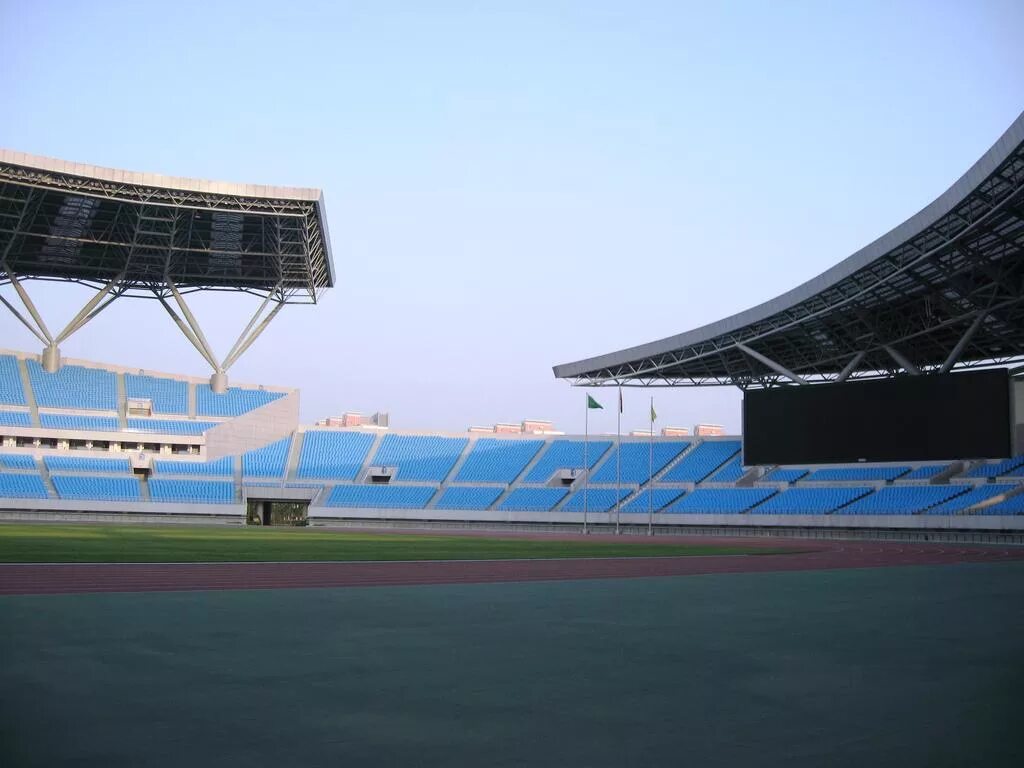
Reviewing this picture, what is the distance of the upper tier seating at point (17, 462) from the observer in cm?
5922

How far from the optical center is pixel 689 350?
55.2 m

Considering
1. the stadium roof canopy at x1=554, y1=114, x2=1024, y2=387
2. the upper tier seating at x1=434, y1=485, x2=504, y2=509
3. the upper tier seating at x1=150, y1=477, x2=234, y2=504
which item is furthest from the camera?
the upper tier seating at x1=434, y1=485, x2=504, y2=509

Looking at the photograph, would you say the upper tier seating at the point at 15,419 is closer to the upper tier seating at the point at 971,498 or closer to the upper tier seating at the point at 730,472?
the upper tier seating at the point at 730,472

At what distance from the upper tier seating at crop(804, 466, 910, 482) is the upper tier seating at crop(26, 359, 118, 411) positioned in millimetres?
46227

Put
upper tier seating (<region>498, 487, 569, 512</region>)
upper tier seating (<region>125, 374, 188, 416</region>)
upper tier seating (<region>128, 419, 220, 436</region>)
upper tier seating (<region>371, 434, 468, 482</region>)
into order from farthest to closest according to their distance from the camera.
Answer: upper tier seating (<region>371, 434, 468, 482</region>) → upper tier seating (<region>125, 374, 188, 416</region>) → upper tier seating (<region>128, 419, 220, 436</region>) → upper tier seating (<region>498, 487, 569, 512</region>)

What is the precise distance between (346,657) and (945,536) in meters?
44.5

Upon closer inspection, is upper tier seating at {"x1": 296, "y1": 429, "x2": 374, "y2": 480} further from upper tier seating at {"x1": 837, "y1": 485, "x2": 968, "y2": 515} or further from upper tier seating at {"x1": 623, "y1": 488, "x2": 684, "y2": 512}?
upper tier seating at {"x1": 837, "y1": 485, "x2": 968, "y2": 515}

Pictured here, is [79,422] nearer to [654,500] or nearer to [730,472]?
[654,500]

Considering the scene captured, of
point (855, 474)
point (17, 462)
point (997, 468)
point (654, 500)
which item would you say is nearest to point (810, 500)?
point (855, 474)

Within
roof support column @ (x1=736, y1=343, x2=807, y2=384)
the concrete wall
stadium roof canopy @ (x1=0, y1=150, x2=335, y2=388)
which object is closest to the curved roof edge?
stadium roof canopy @ (x1=0, y1=150, x2=335, y2=388)

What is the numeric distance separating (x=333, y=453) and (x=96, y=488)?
55.8 feet

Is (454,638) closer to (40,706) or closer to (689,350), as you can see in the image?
(40,706)

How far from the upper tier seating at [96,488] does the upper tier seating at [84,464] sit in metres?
1.43

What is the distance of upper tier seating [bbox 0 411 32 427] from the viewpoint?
61.8 m
